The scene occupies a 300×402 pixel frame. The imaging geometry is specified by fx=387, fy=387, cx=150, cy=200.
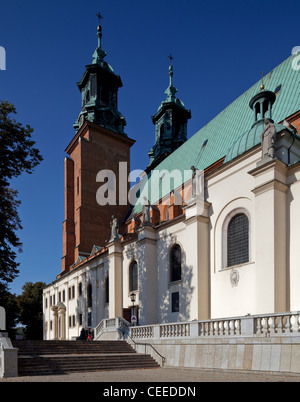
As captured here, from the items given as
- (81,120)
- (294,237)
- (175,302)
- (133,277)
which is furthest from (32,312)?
(294,237)

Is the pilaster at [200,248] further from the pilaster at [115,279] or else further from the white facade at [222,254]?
the pilaster at [115,279]

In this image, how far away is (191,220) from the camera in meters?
21.1

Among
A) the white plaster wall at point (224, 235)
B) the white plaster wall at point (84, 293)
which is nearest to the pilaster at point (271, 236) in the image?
the white plaster wall at point (224, 235)

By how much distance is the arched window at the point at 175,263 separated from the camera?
2336cm

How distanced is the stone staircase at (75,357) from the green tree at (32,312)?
124ft

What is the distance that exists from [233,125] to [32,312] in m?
41.0

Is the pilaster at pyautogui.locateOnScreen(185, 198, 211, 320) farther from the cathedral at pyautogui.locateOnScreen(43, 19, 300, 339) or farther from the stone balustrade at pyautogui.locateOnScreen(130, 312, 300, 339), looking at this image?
the stone balustrade at pyautogui.locateOnScreen(130, 312, 300, 339)

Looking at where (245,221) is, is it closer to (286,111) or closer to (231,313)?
(231,313)

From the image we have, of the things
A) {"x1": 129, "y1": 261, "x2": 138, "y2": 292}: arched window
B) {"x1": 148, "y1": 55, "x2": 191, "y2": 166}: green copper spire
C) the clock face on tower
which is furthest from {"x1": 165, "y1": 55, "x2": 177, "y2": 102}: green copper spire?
{"x1": 129, "y1": 261, "x2": 138, "y2": 292}: arched window

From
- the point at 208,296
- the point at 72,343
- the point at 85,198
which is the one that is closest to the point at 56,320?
the point at 85,198

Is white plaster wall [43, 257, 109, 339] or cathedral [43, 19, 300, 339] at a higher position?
cathedral [43, 19, 300, 339]

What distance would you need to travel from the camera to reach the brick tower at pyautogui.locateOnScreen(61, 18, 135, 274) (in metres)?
44.6

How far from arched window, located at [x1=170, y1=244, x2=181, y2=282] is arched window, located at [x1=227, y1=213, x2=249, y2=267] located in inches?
179

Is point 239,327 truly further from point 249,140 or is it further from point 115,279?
point 115,279
